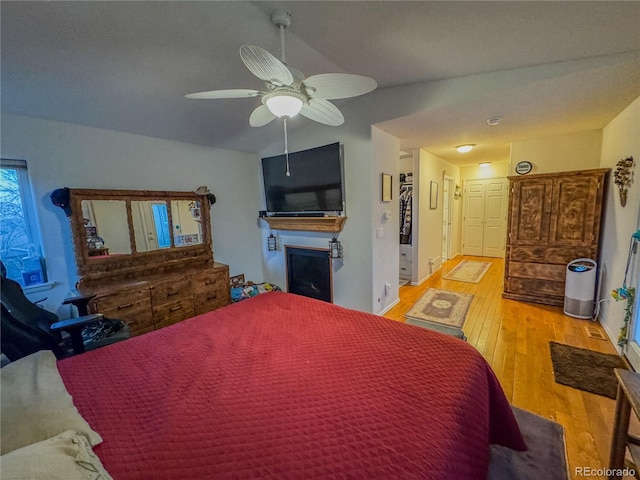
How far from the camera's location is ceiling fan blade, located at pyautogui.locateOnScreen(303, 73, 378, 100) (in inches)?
57.3

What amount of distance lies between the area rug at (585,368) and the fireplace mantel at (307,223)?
93.7 inches

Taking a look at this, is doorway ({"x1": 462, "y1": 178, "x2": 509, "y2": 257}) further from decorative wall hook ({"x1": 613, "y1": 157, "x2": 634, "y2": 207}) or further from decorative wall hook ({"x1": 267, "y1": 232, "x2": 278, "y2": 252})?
decorative wall hook ({"x1": 267, "y1": 232, "x2": 278, "y2": 252})

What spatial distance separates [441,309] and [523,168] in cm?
237

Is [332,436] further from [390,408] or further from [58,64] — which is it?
[58,64]

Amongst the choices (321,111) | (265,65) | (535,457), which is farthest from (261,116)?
(535,457)

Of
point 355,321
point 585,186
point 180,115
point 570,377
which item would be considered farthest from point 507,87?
point 180,115

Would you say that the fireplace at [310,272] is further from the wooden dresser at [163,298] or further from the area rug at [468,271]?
the area rug at [468,271]

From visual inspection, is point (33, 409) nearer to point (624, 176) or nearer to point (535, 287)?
point (624, 176)

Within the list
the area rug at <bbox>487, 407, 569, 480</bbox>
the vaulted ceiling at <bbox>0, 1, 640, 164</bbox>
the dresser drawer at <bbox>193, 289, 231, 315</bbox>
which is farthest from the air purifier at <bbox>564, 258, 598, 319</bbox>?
the dresser drawer at <bbox>193, 289, 231, 315</bbox>

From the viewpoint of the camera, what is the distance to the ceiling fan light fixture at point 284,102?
1.49 metres

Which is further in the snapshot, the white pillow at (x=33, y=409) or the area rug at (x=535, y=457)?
the area rug at (x=535, y=457)

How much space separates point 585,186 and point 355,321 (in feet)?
11.4

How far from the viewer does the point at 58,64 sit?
1.80m

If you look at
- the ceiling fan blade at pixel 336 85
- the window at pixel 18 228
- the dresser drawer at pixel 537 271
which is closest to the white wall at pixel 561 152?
the dresser drawer at pixel 537 271
